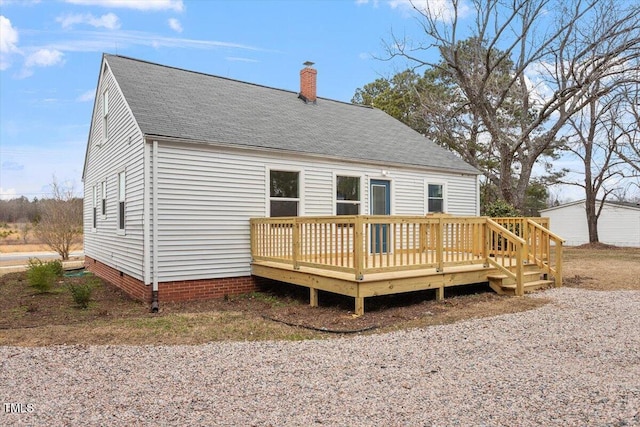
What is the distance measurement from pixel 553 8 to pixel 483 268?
45.3 feet

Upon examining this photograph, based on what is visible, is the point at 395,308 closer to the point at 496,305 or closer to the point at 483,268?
the point at 496,305

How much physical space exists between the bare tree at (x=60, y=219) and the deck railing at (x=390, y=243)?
15.8m

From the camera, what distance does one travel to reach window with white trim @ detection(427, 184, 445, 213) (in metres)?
12.2

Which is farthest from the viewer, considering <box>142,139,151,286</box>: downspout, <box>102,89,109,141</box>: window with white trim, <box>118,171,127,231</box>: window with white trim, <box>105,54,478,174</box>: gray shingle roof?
<box>102,89,109,141</box>: window with white trim

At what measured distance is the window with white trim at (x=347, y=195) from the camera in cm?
1047

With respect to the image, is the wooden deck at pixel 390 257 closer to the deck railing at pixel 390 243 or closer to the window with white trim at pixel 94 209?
the deck railing at pixel 390 243

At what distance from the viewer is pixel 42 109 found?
20203mm

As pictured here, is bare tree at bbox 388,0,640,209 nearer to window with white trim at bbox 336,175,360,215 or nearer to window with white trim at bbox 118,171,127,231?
window with white trim at bbox 336,175,360,215

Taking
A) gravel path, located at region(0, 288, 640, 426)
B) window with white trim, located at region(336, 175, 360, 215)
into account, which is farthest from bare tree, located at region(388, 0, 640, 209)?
gravel path, located at region(0, 288, 640, 426)

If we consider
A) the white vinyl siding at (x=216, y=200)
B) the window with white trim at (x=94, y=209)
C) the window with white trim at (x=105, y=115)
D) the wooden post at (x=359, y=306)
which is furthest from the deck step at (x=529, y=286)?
the window with white trim at (x=94, y=209)

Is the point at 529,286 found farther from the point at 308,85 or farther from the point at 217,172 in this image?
the point at 308,85

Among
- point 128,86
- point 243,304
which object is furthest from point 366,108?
point 243,304

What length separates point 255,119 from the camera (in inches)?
413

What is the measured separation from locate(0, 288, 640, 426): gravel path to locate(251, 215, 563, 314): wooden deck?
134 centimetres
